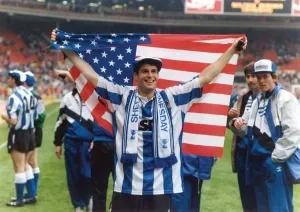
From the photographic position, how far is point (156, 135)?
2.81 m

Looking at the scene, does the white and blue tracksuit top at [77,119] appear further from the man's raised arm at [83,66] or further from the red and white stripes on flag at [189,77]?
the man's raised arm at [83,66]

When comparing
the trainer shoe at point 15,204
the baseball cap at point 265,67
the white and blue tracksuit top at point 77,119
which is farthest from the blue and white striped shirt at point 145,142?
the trainer shoe at point 15,204

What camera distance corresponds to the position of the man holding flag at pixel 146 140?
283 centimetres

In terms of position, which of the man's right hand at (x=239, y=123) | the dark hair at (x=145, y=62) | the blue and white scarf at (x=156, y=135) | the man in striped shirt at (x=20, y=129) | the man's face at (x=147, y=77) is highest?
the dark hair at (x=145, y=62)

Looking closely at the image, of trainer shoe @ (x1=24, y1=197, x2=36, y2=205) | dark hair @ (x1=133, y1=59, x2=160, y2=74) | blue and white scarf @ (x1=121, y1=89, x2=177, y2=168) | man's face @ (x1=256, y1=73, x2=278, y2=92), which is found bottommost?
trainer shoe @ (x1=24, y1=197, x2=36, y2=205)

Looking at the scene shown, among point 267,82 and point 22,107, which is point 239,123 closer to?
point 267,82

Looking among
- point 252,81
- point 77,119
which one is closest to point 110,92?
point 252,81

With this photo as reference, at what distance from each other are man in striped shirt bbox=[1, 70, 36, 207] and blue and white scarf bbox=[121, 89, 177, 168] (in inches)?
115

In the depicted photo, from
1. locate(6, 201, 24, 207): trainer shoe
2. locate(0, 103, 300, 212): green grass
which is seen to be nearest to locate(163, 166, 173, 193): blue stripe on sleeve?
locate(0, 103, 300, 212): green grass

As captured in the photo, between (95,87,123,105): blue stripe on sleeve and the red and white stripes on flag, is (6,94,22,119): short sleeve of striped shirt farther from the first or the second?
(95,87,123,105): blue stripe on sleeve

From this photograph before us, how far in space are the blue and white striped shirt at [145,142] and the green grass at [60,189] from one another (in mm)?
2708

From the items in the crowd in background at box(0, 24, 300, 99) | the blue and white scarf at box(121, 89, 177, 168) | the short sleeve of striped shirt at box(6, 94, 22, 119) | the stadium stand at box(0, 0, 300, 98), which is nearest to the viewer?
the blue and white scarf at box(121, 89, 177, 168)

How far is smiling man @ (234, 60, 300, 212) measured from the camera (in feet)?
11.1

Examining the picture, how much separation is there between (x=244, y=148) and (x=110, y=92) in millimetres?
1668
